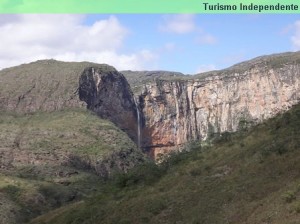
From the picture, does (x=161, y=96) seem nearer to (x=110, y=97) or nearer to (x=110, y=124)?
(x=110, y=97)

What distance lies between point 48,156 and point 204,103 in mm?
91296

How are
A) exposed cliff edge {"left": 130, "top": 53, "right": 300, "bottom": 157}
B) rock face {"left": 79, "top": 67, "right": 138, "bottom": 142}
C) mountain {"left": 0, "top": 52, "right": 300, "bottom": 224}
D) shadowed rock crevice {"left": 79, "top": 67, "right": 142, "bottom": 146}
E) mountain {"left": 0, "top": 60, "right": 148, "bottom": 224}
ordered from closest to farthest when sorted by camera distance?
mountain {"left": 0, "top": 52, "right": 300, "bottom": 224}
mountain {"left": 0, "top": 60, "right": 148, "bottom": 224}
shadowed rock crevice {"left": 79, "top": 67, "right": 142, "bottom": 146}
rock face {"left": 79, "top": 67, "right": 138, "bottom": 142}
exposed cliff edge {"left": 130, "top": 53, "right": 300, "bottom": 157}

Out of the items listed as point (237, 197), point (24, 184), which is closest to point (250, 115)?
point (24, 184)

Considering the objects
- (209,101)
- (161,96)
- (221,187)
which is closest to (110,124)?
(161,96)

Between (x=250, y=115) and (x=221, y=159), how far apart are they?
139 meters

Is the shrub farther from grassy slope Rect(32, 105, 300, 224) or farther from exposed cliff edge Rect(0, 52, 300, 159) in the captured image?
exposed cliff edge Rect(0, 52, 300, 159)

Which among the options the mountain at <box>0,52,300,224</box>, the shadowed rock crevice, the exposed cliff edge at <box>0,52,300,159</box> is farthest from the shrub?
the shadowed rock crevice

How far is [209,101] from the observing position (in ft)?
614

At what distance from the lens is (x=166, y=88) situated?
18388cm

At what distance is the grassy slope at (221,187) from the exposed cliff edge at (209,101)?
129217 millimetres

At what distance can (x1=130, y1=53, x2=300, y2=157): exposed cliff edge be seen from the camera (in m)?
172

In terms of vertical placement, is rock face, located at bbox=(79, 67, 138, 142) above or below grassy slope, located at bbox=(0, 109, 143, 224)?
above

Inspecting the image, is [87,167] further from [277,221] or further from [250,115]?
[277,221]

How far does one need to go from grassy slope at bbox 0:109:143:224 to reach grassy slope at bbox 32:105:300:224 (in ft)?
101
